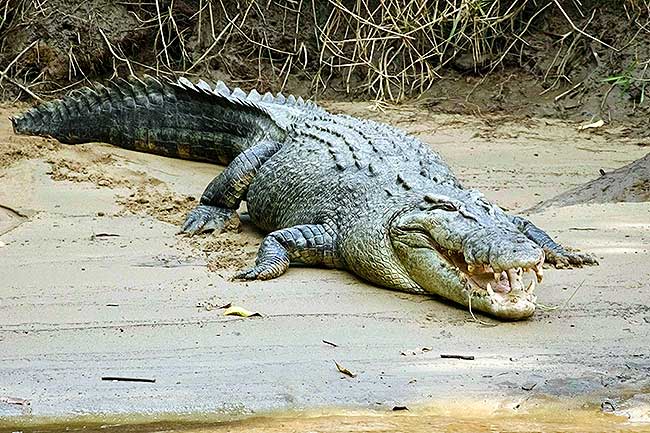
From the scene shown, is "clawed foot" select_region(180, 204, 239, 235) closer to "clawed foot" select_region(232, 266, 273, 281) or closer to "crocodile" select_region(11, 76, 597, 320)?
"crocodile" select_region(11, 76, 597, 320)

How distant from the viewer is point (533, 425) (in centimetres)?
351

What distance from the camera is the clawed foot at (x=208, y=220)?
6133mm

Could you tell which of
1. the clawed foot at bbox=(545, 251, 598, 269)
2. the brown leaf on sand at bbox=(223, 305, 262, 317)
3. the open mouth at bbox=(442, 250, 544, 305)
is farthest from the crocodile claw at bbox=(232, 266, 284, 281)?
the clawed foot at bbox=(545, 251, 598, 269)

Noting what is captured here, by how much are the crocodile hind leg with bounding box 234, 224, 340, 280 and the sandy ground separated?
95mm

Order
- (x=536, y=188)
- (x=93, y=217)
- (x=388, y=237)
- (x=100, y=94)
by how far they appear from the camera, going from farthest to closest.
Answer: (x=100, y=94), (x=536, y=188), (x=93, y=217), (x=388, y=237)

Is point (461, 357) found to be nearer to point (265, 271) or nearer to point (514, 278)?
point (514, 278)

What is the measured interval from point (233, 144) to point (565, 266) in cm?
298

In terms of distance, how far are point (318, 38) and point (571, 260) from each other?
16.6 feet

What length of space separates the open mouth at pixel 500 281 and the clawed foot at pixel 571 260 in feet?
1.67

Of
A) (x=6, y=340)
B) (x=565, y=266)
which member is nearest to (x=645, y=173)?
(x=565, y=266)

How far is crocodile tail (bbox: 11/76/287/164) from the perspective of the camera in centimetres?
770

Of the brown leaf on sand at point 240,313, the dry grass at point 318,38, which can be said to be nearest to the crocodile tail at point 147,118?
the dry grass at point 318,38

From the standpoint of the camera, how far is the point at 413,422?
138 inches

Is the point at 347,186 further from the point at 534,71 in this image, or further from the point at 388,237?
the point at 534,71
